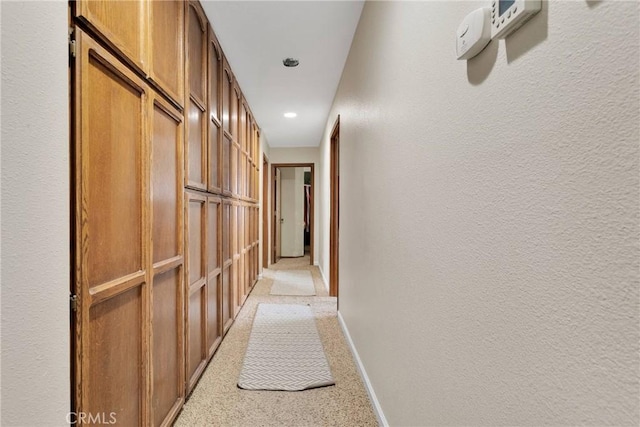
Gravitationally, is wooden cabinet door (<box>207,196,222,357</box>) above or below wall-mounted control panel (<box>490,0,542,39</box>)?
below

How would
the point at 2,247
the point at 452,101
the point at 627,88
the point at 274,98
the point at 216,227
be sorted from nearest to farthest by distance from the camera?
1. the point at 627,88
2. the point at 2,247
3. the point at 452,101
4. the point at 216,227
5. the point at 274,98

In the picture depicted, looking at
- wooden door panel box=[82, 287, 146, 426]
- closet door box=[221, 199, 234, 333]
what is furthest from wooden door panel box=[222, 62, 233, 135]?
wooden door panel box=[82, 287, 146, 426]

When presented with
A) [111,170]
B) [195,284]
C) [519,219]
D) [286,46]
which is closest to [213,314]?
[195,284]

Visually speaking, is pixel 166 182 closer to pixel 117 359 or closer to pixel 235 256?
pixel 117 359

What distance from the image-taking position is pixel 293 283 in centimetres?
471

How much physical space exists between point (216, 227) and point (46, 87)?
67.1 inches

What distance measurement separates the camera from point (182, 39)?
163 centimetres

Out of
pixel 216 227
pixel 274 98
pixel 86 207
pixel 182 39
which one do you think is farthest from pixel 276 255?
pixel 86 207

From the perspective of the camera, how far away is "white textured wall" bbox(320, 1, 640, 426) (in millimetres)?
431

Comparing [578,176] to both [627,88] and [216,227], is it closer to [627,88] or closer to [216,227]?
[627,88]

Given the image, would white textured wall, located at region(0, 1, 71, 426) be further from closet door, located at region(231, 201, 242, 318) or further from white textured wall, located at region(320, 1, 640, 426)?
closet door, located at region(231, 201, 242, 318)

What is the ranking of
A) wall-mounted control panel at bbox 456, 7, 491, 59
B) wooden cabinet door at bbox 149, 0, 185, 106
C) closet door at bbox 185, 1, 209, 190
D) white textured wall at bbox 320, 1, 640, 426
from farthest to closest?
closet door at bbox 185, 1, 209, 190
wooden cabinet door at bbox 149, 0, 185, 106
wall-mounted control panel at bbox 456, 7, 491, 59
white textured wall at bbox 320, 1, 640, 426

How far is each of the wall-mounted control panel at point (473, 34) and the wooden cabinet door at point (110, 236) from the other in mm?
1004

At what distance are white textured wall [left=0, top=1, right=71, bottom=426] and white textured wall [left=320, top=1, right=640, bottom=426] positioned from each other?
38.9 inches
